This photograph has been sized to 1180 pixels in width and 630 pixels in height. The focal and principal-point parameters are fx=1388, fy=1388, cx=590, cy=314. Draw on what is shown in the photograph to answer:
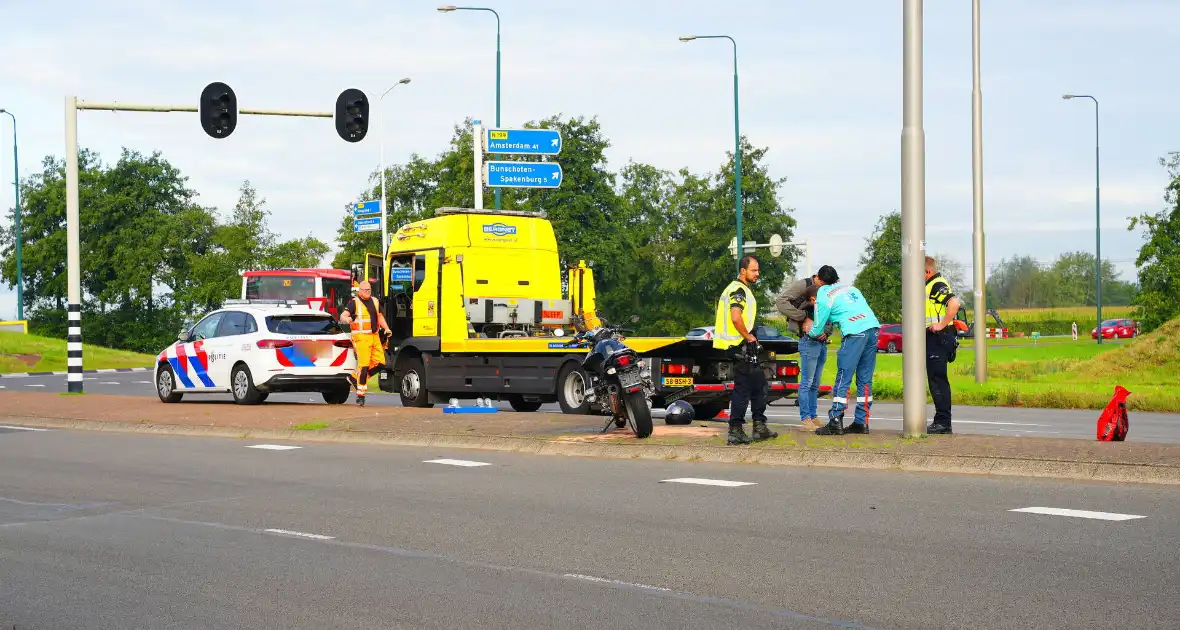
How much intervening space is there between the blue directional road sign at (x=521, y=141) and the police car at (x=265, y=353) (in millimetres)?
6297

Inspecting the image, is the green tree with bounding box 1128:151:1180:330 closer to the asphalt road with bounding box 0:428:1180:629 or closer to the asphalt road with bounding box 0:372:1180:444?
the asphalt road with bounding box 0:372:1180:444

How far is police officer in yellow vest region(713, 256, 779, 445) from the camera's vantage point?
1263 cm

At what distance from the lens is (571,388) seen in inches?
738

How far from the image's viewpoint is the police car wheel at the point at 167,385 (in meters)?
22.5

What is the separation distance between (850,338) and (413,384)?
9252mm

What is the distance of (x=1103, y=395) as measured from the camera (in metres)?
23.2

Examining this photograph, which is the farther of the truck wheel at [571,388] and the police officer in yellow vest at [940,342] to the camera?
the truck wheel at [571,388]

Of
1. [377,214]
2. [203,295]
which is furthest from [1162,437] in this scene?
[203,295]

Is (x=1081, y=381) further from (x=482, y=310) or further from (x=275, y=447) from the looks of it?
(x=275, y=447)

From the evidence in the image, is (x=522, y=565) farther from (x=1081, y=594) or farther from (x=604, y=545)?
(x=1081, y=594)

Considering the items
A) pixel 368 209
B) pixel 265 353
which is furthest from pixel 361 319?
pixel 368 209

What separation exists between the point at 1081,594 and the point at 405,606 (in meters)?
3.03

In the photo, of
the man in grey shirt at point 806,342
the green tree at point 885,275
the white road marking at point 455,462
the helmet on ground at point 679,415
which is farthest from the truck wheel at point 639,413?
the green tree at point 885,275

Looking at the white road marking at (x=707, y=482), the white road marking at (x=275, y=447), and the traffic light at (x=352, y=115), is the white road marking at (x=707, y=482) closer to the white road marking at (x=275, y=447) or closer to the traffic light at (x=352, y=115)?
the white road marking at (x=275, y=447)
